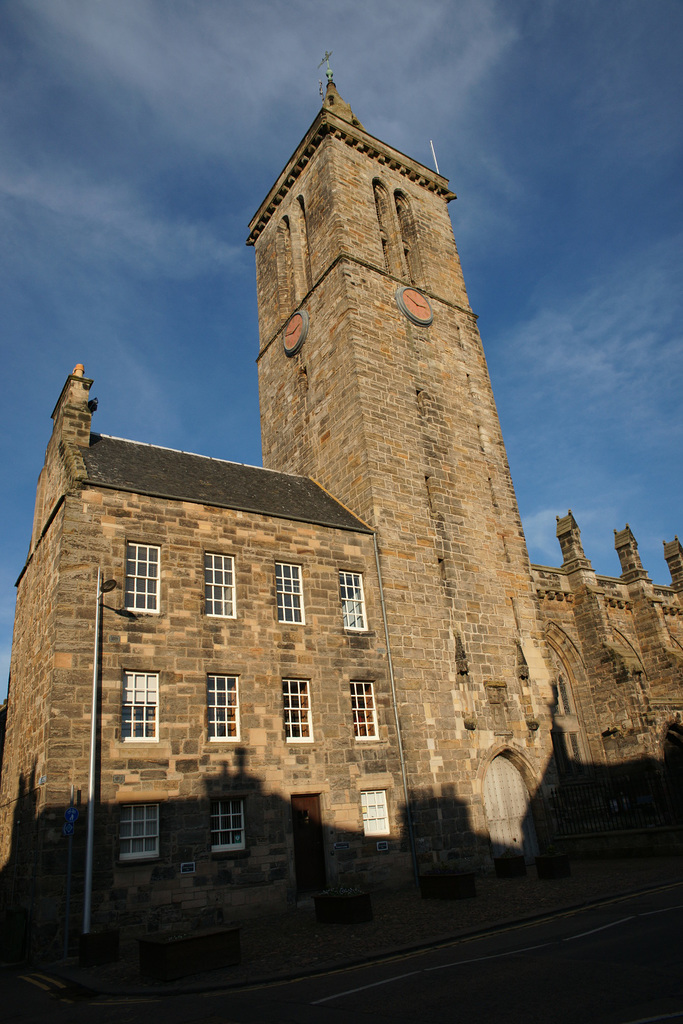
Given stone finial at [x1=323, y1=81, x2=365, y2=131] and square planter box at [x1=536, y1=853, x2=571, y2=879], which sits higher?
stone finial at [x1=323, y1=81, x2=365, y2=131]

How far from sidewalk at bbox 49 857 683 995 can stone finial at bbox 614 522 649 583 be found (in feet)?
56.0

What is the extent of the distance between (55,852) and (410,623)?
10760 millimetres

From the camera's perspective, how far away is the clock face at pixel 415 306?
2627cm

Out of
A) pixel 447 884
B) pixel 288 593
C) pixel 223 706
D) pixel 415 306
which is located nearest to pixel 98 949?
pixel 223 706

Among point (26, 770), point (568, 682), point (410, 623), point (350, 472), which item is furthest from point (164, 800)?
point (568, 682)

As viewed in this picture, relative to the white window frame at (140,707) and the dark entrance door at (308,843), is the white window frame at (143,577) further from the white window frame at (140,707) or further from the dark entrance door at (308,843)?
the dark entrance door at (308,843)

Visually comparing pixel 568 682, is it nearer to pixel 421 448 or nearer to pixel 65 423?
pixel 421 448

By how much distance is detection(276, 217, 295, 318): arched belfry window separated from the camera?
2992 cm

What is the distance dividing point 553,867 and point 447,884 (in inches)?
124

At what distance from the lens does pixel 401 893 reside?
16.8m

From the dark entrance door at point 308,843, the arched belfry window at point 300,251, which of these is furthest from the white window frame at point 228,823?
the arched belfry window at point 300,251

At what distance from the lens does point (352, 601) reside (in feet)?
65.1

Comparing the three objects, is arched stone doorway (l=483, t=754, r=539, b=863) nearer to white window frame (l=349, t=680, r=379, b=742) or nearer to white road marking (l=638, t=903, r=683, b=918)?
white window frame (l=349, t=680, r=379, b=742)

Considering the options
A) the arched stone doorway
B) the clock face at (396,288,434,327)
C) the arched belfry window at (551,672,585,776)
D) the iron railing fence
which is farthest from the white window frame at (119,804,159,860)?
the clock face at (396,288,434,327)
